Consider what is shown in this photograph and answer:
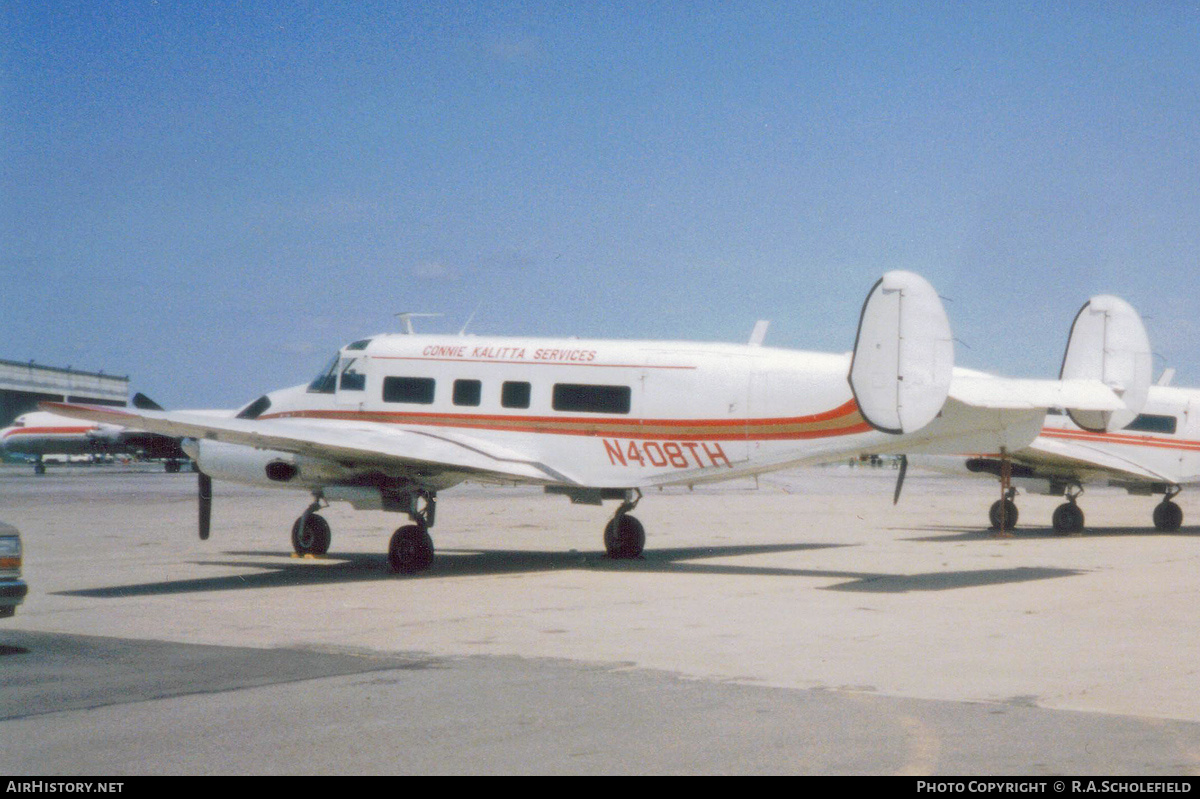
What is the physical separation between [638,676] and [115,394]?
113m

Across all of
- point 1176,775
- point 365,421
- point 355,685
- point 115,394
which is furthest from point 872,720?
point 115,394

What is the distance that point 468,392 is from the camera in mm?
20188

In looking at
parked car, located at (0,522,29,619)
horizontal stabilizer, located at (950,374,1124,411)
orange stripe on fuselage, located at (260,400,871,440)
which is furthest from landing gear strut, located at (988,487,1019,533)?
parked car, located at (0,522,29,619)

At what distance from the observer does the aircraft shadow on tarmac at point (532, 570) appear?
1648 centimetres

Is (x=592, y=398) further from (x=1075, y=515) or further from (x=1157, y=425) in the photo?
(x=1157, y=425)

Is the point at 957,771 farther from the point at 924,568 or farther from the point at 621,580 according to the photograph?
the point at 924,568

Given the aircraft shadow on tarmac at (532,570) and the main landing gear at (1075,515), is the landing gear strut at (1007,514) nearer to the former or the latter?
the main landing gear at (1075,515)

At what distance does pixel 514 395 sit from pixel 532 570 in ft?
9.31

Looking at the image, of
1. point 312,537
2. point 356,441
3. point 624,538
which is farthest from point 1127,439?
point 356,441

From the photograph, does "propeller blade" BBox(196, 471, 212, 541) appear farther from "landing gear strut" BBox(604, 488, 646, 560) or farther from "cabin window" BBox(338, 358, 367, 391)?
"landing gear strut" BBox(604, 488, 646, 560)

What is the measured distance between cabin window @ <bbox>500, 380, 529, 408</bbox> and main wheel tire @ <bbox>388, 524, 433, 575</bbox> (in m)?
2.69

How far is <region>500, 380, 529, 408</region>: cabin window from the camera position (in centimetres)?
1994

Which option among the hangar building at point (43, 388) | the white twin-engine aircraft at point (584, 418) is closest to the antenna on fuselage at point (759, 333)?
the white twin-engine aircraft at point (584, 418)

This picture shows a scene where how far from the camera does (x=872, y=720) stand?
801 cm
